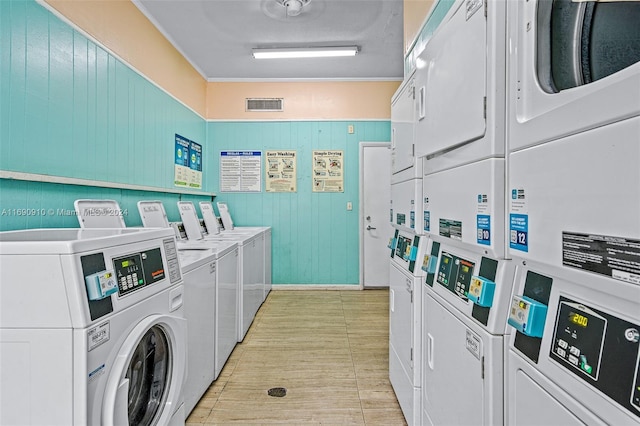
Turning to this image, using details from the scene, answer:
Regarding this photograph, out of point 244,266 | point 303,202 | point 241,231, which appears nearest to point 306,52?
point 303,202

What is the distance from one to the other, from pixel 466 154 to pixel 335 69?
12.2 ft

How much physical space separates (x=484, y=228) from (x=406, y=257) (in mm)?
817

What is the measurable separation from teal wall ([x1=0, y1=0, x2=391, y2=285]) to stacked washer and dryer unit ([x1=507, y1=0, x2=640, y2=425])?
215 cm

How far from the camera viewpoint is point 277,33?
3.56 metres

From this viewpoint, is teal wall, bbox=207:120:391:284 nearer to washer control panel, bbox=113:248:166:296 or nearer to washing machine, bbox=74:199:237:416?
washing machine, bbox=74:199:237:416

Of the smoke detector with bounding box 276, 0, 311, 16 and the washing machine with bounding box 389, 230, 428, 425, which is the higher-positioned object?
the smoke detector with bounding box 276, 0, 311, 16

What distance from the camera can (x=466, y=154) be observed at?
3.99 feet

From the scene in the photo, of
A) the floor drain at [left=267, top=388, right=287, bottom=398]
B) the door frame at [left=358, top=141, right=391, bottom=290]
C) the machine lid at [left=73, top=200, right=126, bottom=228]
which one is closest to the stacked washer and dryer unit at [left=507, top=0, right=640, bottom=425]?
the floor drain at [left=267, top=388, right=287, bottom=398]

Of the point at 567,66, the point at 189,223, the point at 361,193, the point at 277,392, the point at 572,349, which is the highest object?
the point at 567,66

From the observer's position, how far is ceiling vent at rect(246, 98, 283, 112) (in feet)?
15.9

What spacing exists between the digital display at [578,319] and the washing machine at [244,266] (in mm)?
2635

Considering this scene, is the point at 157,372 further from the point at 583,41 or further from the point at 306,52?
the point at 306,52

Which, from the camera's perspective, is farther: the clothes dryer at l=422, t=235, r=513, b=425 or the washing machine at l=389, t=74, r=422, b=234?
the washing machine at l=389, t=74, r=422, b=234

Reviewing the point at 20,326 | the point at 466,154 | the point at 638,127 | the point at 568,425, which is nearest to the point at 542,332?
the point at 568,425
